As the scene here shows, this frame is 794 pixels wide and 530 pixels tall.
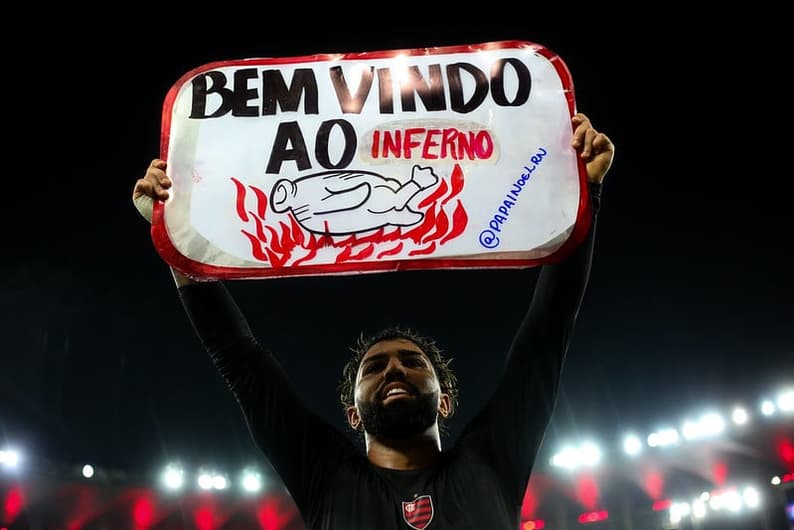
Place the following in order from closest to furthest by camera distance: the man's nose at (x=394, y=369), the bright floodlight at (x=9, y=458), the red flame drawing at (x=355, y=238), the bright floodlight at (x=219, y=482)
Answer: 1. the red flame drawing at (x=355, y=238)
2. the man's nose at (x=394, y=369)
3. the bright floodlight at (x=9, y=458)
4. the bright floodlight at (x=219, y=482)

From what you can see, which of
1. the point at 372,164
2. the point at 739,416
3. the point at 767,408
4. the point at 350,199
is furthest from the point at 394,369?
the point at 739,416

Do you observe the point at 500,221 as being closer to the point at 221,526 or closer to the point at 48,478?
the point at 48,478

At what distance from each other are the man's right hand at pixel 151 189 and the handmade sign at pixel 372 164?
0.04 meters

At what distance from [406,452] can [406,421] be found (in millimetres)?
104

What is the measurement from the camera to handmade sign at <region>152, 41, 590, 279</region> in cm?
218

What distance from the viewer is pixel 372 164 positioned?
2.32m

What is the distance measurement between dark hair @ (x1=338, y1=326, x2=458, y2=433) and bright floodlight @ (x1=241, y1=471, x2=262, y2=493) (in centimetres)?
1380

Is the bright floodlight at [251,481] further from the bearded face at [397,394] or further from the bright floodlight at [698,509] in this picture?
the bearded face at [397,394]

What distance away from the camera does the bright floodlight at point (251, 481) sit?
15.7 meters

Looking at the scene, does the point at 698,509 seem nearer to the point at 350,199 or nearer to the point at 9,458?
the point at 9,458

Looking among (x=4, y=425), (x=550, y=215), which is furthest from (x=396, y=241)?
(x=4, y=425)

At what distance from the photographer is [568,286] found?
228cm

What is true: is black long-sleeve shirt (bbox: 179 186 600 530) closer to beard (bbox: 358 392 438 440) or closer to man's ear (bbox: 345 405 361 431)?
beard (bbox: 358 392 438 440)

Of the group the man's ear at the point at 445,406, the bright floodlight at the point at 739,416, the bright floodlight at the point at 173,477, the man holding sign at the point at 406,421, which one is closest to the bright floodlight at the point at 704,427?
the bright floodlight at the point at 739,416
